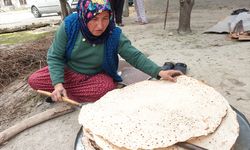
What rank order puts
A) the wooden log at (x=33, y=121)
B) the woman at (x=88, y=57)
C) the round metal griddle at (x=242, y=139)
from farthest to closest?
the wooden log at (x=33, y=121) < the woman at (x=88, y=57) < the round metal griddle at (x=242, y=139)

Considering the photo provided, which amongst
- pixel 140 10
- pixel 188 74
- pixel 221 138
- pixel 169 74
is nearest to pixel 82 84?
pixel 169 74

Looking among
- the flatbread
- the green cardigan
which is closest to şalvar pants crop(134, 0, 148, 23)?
the green cardigan

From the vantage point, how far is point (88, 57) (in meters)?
2.57

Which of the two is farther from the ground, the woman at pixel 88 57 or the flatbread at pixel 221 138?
the woman at pixel 88 57

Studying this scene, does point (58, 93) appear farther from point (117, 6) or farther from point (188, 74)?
point (117, 6)

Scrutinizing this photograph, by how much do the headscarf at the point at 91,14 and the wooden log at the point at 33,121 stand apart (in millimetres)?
638

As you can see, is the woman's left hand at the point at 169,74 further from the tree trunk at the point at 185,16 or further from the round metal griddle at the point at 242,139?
the tree trunk at the point at 185,16

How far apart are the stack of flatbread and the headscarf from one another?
630 millimetres

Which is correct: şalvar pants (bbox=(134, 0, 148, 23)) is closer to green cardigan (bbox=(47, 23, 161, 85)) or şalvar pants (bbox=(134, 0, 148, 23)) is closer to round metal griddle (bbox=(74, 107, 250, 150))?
green cardigan (bbox=(47, 23, 161, 85))

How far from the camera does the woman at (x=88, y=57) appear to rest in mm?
2260

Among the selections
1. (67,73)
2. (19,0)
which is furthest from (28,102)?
(19,0)

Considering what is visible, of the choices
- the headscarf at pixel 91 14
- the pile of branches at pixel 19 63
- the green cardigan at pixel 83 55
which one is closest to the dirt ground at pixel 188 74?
the pile of branches at pixel 19 63

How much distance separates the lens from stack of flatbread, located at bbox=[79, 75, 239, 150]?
1531mm

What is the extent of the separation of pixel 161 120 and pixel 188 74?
1.78 meters
